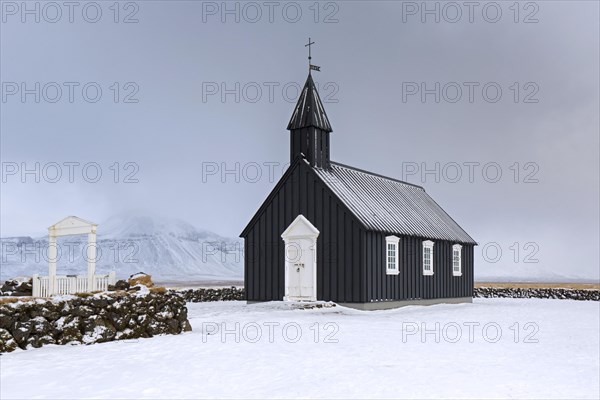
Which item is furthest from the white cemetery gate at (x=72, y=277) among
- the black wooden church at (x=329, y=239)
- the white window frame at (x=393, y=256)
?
the white window frame at (x=393, y=256)

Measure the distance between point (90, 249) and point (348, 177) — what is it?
13821 millimetres

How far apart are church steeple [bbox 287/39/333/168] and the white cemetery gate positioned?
35.8 ft

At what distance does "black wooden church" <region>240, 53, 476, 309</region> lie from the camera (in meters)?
24.7

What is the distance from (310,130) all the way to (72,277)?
1243 centimetres

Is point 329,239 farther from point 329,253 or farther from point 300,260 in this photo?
point 300,260

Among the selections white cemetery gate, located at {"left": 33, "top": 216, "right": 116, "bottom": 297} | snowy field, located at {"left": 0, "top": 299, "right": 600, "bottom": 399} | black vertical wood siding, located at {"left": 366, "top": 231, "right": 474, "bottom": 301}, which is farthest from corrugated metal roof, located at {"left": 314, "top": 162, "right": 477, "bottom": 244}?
white cemetery gate, located at {"left": 33, "top": 216, "right": 116, "bottom": 297}

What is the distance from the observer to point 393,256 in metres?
26.4

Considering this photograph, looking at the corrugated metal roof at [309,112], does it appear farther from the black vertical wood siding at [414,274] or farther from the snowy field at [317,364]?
the snowy field at [317,364]

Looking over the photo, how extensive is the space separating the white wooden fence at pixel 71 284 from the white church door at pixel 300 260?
916 centimetres

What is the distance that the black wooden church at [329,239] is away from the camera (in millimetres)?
24734

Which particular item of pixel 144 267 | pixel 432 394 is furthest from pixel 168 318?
pixel 144 267

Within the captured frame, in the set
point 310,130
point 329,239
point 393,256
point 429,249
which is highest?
point 310,130

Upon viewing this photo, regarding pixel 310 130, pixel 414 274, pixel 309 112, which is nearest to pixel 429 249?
pixel 414 274

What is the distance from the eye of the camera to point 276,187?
89.1ft
